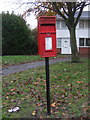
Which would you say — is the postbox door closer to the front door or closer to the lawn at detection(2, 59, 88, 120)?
the lawn at detection(2, 59, 88, 120)

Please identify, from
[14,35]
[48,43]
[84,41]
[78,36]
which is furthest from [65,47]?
[48,43]

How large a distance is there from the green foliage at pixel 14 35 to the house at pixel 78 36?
4558 millimetres

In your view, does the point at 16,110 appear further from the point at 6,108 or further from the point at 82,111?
the point at 82,111

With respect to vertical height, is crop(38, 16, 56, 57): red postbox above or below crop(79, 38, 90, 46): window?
below

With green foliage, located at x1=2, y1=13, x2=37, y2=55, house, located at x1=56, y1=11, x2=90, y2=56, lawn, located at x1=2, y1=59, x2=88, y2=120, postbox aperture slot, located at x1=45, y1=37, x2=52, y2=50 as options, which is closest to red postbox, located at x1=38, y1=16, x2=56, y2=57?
postbox aperture slot, located at x1=45, y1=37, x2=52, y2=50

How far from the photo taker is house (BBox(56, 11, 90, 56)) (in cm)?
2456

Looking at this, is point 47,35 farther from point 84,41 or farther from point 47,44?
point 84,41

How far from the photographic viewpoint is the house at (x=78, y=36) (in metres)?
24.6

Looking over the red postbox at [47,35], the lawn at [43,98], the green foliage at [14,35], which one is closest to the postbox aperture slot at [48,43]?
the red postbox at [47,35]

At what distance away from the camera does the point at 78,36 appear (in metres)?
25.0

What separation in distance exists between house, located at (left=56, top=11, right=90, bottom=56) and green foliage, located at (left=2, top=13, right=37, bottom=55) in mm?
4558

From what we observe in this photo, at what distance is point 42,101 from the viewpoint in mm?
4387

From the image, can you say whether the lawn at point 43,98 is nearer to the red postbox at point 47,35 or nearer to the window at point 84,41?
the red postbox at point 47,35

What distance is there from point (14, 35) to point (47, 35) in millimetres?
18391
